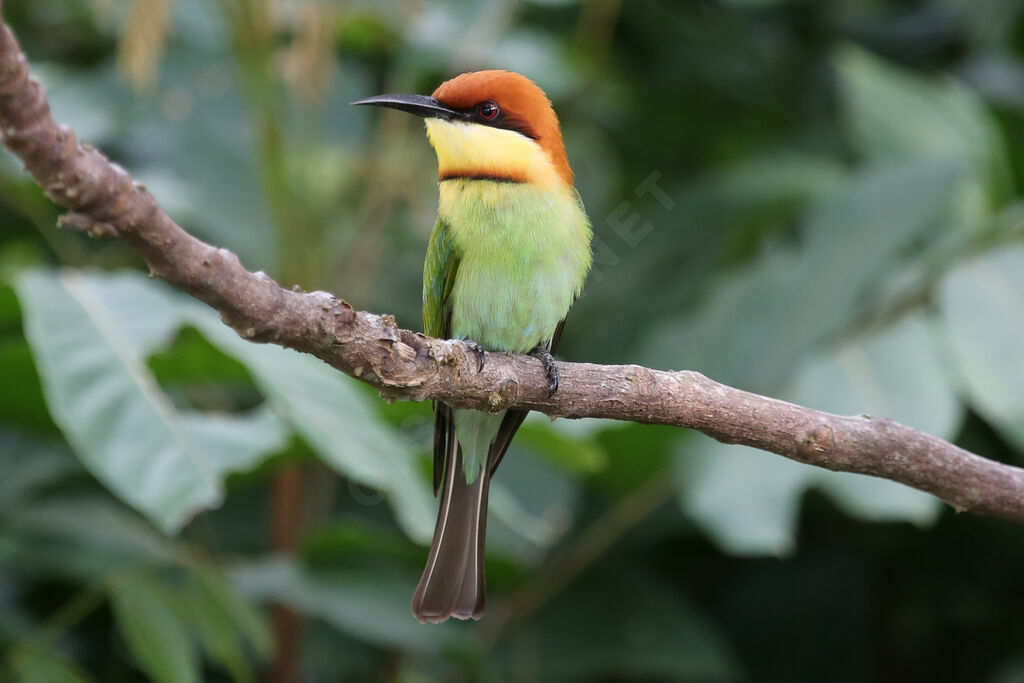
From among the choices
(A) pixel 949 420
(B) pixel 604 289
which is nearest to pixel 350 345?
(A) pixel 949 420

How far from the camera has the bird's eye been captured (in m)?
2.13

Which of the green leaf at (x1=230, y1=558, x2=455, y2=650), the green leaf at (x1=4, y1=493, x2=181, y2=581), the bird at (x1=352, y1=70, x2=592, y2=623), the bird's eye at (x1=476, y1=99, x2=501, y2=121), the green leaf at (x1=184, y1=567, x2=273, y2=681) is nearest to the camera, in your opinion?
the bird at (x1=352, y1=70, x2=592, y2=623)

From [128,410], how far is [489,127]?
32.8 inches

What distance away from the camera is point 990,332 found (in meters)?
2.37

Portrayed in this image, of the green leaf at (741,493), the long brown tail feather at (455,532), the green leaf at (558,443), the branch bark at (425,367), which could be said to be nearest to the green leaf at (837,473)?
the green leaf at (741,493)

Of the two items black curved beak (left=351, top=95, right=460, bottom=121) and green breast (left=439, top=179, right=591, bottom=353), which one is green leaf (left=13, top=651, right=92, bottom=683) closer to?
green breast (left=439, top=179, right=591, bottom=353)

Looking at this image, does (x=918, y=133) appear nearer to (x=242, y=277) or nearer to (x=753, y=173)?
(x=753, y=173)

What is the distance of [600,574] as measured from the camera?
2947 mm

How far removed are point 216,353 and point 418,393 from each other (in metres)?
0.76

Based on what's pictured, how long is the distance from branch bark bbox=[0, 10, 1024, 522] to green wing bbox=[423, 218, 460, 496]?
0.33m

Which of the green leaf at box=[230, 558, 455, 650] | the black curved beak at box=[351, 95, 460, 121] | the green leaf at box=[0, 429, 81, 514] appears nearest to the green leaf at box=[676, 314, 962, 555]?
the green leaf at box=[230, 558, 455, 650]

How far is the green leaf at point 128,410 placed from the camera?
1.80m

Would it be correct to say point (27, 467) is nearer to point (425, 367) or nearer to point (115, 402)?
point (115, 402)

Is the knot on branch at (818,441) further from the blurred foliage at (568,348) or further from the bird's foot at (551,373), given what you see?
the blurred foliage at (568,348)
